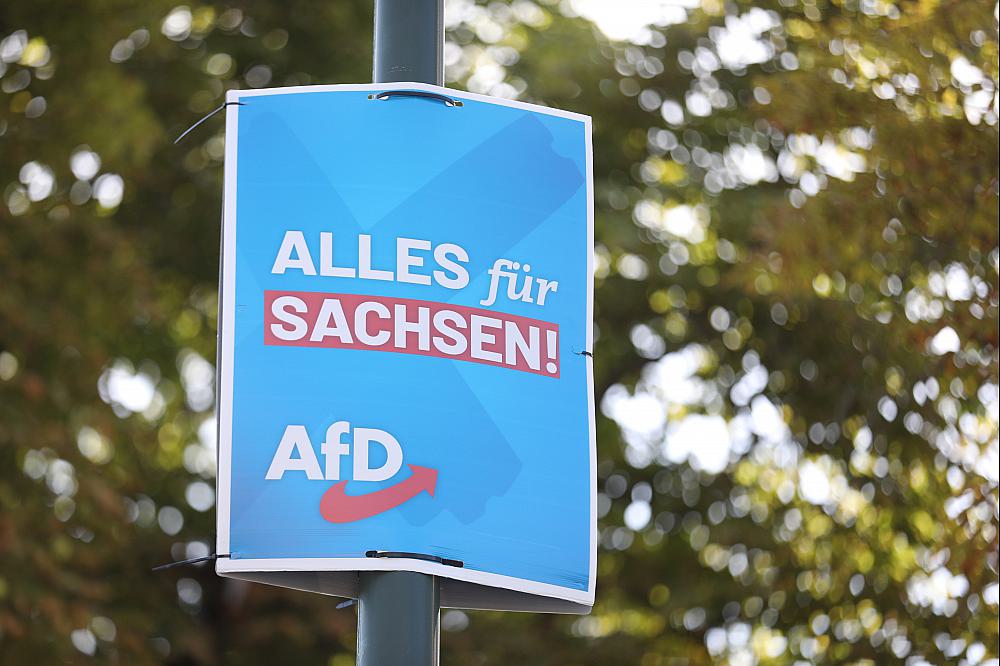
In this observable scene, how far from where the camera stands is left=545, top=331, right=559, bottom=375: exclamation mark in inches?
167

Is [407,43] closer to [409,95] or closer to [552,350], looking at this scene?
[409,95]

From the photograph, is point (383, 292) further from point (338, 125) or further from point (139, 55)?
point (139, 55)

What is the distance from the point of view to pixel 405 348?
13.5ft

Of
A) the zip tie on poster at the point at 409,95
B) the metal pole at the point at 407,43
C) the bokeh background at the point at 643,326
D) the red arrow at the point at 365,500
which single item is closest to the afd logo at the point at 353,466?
the red arrow at the point at 365,500

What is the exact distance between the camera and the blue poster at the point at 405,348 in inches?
155

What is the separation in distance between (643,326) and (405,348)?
817cm

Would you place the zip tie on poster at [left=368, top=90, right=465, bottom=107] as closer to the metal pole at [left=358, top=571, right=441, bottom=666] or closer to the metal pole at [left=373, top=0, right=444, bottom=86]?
the metal pole at [left=373, top=0, right=444, bottom=86]

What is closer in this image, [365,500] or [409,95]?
[365,500]

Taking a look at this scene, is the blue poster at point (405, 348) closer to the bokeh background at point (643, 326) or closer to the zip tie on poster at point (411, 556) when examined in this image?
the zip tie on poster at point (411, 556)

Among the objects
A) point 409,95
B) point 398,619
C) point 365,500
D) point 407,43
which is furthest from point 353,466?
point 407,43

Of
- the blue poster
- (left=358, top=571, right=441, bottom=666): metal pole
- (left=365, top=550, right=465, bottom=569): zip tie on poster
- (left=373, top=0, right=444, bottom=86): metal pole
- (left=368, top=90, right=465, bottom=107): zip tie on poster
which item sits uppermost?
(left=373, top=0, right=444, bottom=86): metal pole

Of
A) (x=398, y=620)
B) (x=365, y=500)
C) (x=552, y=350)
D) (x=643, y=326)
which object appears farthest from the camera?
(x=643, y=326)

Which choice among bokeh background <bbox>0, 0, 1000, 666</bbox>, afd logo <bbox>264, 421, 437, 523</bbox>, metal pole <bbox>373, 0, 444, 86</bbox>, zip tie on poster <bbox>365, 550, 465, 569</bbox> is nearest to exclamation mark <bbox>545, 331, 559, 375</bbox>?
afd logo <bbox>264, 421, 437, 523</bbox>

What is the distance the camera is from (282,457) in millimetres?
3941
